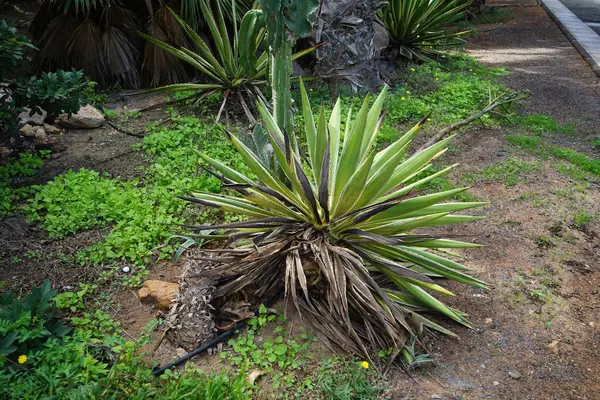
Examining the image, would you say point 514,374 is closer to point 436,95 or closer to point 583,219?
point 583,219

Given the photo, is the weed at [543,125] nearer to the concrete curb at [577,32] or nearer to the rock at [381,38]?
the rock at [381,38]

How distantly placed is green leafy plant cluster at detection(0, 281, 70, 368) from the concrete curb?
26.7 ft

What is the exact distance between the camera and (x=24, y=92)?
456cm

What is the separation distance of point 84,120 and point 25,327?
3.28 m

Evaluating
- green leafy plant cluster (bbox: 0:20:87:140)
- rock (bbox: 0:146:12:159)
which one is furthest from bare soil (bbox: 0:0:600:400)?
green leafy plant cluster (bbox: 0:20:87:140)

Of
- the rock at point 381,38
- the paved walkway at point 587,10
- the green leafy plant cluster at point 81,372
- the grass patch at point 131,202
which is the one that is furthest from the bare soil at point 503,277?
the paved walkway at point 587,10

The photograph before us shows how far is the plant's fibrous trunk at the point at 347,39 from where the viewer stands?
6.53 m

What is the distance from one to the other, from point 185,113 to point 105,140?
902 millimetres

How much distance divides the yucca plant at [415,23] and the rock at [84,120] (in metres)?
4.04

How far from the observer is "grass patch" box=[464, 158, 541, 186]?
16.5 ft

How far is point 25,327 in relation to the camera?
2.81 metres

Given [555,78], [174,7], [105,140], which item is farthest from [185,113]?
[555,78]

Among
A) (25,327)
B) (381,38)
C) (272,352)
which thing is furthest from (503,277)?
(381,38)

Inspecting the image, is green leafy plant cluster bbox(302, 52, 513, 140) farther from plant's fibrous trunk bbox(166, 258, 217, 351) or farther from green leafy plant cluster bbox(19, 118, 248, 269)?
plant's fibrous trunk bbox(166, 258, 217, 351)
